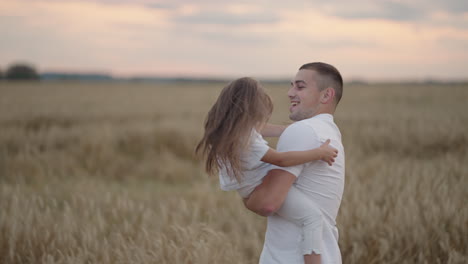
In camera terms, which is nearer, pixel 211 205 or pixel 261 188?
pixel 261 188

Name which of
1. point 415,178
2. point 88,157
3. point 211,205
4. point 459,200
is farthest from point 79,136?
point 459,200

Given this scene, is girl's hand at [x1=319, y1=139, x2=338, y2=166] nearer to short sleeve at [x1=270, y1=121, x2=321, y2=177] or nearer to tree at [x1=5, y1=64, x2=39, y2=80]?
short sleeve at [x1=270, y1=121, x2=321, y2=177]

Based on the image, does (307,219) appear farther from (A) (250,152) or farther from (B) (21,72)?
(B) (21,72)

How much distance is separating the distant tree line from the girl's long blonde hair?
77.3 metres

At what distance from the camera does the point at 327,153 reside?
167cm

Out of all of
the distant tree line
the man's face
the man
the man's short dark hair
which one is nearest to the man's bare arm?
the man

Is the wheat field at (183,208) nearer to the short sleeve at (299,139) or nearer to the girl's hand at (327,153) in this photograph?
the short sleeve at (299,139)

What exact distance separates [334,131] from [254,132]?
38 centimetres

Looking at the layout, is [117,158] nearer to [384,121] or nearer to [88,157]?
[88,157]

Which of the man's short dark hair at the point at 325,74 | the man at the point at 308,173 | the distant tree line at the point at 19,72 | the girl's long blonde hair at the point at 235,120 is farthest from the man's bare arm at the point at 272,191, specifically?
the distant tree line at the point at 19,72

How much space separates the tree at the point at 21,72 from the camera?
69250 millimetres

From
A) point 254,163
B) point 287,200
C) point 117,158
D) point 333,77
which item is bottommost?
point 117,158

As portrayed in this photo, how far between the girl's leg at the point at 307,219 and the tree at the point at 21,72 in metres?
77.6

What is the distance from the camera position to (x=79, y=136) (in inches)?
328
